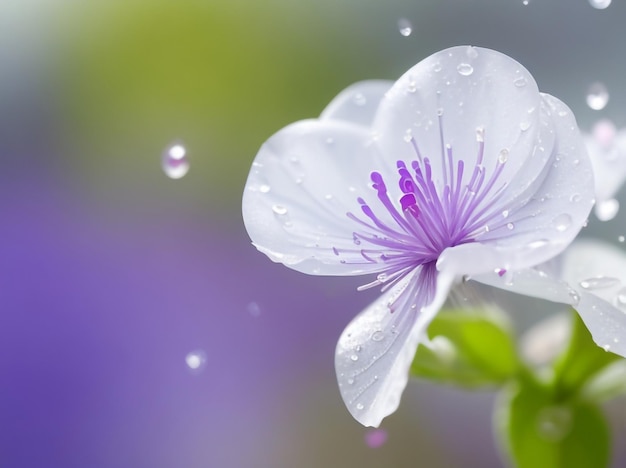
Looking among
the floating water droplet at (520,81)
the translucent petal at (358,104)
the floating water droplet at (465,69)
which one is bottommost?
the translucent petal at (358,104)

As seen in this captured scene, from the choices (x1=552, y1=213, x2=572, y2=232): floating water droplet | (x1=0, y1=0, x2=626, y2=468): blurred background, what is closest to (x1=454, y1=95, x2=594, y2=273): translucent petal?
(x1=552, y1=213, x2=572, y2=232): floating water droplet

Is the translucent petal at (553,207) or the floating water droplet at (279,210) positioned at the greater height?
the floating water droplet at (279,210)

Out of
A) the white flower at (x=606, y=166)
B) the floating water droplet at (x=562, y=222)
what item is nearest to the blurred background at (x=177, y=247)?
the white flower at (x=606, y=166)

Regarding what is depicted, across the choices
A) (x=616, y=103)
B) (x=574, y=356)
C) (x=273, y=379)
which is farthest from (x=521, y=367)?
(x=273, y=379)

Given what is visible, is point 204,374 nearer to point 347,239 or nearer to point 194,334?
point 194,334

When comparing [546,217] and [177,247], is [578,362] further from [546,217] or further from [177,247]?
[177,247]

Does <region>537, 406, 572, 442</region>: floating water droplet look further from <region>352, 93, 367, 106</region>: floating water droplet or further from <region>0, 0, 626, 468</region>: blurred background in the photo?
<region>0, 0, 626, 468</region>: blurred background

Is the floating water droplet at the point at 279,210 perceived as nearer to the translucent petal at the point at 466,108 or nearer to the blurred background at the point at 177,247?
the translucent petal at the point at 466,108
